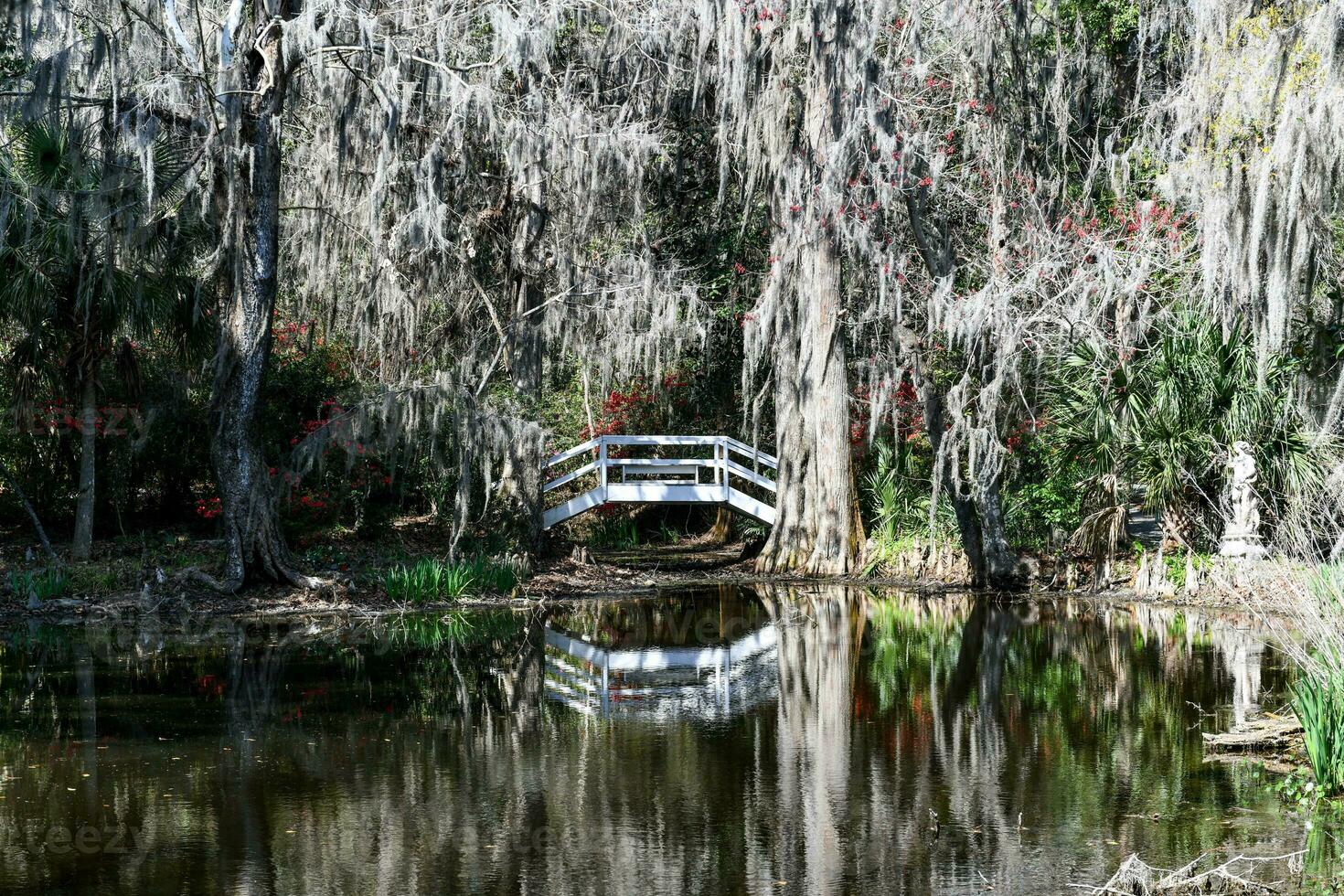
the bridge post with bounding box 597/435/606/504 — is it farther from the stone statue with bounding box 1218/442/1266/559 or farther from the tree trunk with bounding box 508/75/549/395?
the stone statue with bounding box 1218/442/1266/559

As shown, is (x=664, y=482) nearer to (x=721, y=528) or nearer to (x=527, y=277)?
(x=721, y=528)

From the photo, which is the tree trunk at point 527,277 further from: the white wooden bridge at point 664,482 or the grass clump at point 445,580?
the grass clump at point 445,580

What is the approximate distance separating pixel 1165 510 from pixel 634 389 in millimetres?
9050

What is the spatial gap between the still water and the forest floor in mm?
1459

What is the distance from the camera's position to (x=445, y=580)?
16.6m

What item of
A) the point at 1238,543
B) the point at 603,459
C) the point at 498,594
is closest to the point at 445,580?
the point at 498,594

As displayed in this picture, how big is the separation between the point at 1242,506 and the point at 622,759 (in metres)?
9.29

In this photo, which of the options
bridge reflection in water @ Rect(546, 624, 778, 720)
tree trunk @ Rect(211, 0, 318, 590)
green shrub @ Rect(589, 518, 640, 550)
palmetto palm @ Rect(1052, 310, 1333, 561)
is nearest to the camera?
bridge reflection in water @ Rect(546, 624, 778, 720)

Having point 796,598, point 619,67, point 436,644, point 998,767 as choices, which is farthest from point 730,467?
point 998,767

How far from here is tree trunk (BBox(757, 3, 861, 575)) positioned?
1895 centimetres

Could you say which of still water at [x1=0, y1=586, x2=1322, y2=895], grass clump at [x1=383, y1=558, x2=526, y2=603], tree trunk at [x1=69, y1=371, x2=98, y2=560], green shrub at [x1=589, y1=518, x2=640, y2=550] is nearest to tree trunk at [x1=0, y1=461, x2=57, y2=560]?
tree trunk at [x1=69, y1=371, x2=98, y2=560]

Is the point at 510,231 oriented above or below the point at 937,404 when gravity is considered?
above

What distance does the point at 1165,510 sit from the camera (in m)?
16.5

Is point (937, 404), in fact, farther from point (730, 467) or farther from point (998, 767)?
point (998, 767)
